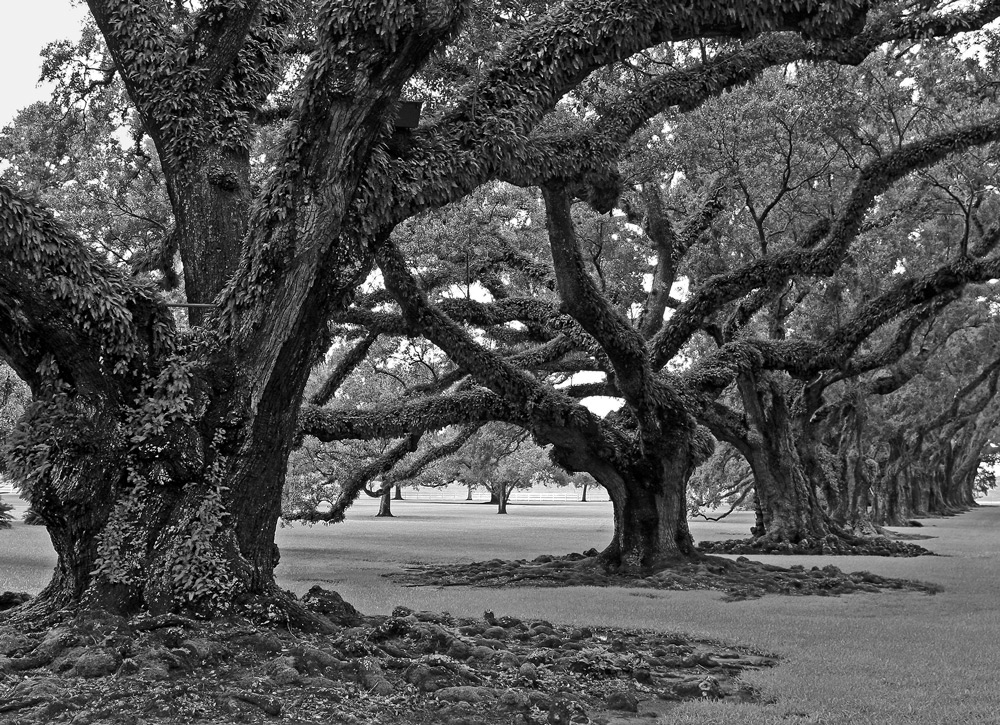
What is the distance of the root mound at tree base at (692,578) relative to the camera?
13328 mm

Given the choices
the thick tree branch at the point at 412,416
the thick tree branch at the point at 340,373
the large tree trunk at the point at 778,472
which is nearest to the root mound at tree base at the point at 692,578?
the thick tree branch at the point at 412,416

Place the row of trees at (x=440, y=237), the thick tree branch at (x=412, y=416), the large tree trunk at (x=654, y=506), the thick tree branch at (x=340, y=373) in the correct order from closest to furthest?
the row of trees at (x=440, y=237), the thick tree branch at (x=412, y=416), the large tree trunk at (x=654, y=506), the thick tree branch at (x=340, y=373)

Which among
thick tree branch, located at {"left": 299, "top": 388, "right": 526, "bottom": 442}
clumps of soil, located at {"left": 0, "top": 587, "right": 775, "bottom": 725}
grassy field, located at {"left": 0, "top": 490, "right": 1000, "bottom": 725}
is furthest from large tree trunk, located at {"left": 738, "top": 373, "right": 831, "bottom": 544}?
clumps of soil, located at {"left": 0, "top": 587, "right": 775, "bottom": 725}

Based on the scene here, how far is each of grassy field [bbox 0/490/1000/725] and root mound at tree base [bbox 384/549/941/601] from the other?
669 mm

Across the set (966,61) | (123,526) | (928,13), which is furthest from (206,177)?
(966,61)

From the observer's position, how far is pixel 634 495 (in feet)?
50.4

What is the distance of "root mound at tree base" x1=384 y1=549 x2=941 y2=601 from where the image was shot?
13328 mm

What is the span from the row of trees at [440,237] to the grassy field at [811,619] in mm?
2521

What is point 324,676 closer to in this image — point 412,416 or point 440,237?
point 412,416

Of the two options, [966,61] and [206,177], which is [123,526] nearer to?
[206,177]

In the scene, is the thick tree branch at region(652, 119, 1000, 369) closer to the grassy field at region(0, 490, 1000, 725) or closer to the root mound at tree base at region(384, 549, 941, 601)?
the root mound at tree base at region(384, 549, 941, 601)

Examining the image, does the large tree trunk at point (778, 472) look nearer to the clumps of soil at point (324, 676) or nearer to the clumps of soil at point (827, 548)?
the clumps of soil at point (827, 548)

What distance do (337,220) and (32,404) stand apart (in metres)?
2.69

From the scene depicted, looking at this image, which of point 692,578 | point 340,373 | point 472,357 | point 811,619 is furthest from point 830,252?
point 340,373
